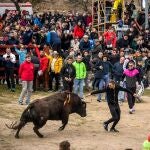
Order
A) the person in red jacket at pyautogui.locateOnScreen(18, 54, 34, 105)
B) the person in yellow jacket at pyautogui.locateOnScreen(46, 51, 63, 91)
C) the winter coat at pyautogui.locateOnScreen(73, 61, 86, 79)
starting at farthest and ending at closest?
the person in yellow jacket at pyautogui.locateOnScreen(46, 51, 63, 91) < the winter coat at pyautogui.locateOnScreen(73, 61, 86, 79) < the person in red jacket at pyautogui.locateOnScreen(18, 54, 34, 105)

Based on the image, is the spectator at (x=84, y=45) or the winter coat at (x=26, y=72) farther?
the spectator at (x=84, y=45)

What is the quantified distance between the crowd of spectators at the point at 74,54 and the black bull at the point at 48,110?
521cm

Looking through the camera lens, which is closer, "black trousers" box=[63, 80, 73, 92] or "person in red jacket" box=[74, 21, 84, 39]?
"black trousers" box=[63, 80, 73, 92]

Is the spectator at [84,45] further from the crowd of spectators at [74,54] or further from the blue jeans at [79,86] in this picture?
the blue jeans at [79,86]

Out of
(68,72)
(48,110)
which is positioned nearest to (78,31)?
(68,72)

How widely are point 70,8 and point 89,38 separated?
2915 centimetres

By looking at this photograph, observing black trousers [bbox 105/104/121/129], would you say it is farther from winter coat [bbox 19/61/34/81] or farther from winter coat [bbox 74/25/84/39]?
winter coat [bbox 74/25/84/39]

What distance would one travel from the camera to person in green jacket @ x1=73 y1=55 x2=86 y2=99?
2466 cm

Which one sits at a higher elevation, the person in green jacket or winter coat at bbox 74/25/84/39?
winter coat at bbox 74/25/84/39

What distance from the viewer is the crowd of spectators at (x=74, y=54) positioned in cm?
2503

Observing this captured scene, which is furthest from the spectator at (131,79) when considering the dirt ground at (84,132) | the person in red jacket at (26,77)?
the person in red jacket at (26,77)

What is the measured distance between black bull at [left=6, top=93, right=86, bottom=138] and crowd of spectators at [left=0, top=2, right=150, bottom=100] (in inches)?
205

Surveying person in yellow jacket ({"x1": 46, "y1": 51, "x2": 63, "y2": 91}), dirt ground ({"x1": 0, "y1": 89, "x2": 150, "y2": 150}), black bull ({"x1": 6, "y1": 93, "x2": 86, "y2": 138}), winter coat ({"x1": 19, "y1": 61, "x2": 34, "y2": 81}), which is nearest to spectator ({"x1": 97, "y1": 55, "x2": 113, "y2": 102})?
dirt ground ({"x1": 0, "y1": 89, "x2": 150, "y2": 150})

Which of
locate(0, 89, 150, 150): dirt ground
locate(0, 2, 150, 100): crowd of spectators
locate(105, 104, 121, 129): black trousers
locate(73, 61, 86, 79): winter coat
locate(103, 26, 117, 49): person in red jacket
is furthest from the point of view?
locate(103, 26, 117, 49): person in red jacket
